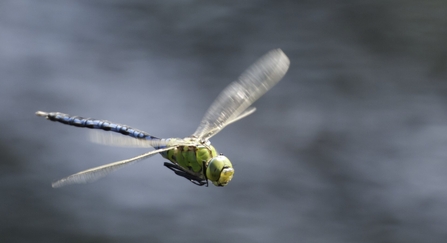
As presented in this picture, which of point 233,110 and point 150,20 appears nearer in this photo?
point 233,110

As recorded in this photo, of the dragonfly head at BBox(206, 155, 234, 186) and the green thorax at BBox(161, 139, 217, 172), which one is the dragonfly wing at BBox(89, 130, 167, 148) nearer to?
the green thorax at BBox(161, 139, 217, 172)

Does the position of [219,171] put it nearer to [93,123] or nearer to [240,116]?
[240,116]

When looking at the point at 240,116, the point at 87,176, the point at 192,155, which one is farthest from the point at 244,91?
the point at 87,176

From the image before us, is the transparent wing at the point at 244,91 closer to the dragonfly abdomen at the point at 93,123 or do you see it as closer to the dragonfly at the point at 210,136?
the dragonfly at the point at 210,136

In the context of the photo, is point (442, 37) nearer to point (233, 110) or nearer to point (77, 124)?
point (233, 110)

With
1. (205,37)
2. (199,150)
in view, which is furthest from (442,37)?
(199,150)
